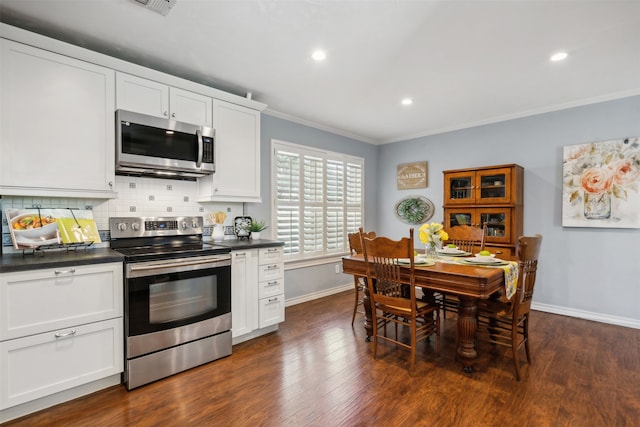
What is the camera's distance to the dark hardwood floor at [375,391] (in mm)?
1877

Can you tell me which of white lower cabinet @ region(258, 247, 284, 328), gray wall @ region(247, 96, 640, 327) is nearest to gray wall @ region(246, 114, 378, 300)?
gray wall @ region(247, 96, 640, 327)

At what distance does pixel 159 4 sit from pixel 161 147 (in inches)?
43.9

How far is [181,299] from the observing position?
246 centimetres

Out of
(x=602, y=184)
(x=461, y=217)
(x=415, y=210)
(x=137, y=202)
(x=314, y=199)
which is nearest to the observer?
(x=137, y=202)

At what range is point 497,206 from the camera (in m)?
3.87

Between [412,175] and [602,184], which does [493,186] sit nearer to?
[602,184]

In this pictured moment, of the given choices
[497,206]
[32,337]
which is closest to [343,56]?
[497,206]

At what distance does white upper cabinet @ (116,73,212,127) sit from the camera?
250 centimetres

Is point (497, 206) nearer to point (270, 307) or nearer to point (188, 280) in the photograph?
point (270, 307)

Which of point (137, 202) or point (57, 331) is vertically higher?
point (137, 202)

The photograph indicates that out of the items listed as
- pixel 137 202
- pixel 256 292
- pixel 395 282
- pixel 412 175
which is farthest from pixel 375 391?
pixel 412 175

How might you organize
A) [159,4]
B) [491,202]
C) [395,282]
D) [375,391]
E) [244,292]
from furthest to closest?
[491,202] → [244,292] → [395,282] → [375,391] → [159,4]

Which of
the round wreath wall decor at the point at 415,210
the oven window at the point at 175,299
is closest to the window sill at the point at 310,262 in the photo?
the round wreath wall decor at the point at 415,210

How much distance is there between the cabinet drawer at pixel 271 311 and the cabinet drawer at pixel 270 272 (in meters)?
0.21
